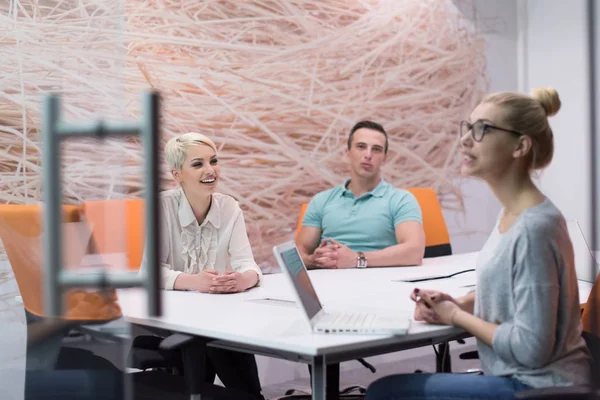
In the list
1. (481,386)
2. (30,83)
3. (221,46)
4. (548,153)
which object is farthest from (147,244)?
(221,46)

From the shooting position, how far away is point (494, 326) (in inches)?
70.1

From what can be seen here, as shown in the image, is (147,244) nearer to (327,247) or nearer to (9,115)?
(9,115)

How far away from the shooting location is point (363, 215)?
378cm

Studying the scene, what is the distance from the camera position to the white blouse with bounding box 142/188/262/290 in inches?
108

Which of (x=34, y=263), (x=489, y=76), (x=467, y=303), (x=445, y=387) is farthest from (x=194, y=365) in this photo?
(x=489, y=76)

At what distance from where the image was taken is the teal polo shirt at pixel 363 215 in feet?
12.2

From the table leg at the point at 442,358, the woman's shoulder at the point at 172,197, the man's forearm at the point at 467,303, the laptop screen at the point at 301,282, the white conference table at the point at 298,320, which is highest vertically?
the woman's shoulder at the point at 172,197

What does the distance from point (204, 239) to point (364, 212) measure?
1.22 meters

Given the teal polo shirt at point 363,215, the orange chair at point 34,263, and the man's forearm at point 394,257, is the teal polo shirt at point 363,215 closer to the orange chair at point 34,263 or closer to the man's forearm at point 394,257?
the man's forearm at point 394,257

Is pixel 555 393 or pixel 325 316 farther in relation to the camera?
pixel 325 316

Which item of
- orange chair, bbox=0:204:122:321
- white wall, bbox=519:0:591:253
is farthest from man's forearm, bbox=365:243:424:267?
orange chair, bbox=0:204:122:321

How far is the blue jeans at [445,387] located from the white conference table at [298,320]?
10 centimetres

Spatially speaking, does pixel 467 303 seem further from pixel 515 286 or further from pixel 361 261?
pixel 361 261

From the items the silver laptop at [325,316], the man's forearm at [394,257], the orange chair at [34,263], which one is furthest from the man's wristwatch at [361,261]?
the orange chair at [34,263]
